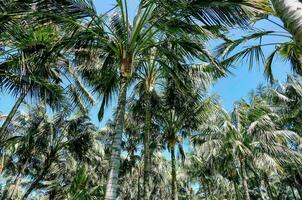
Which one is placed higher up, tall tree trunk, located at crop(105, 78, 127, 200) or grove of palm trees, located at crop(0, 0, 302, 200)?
grove of palm trees, located at crop(0, 0, 302, 200)

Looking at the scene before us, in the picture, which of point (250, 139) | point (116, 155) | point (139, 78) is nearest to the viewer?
point (116, 155)

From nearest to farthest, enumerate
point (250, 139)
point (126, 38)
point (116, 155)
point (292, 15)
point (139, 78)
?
point (292, 15)
point (116, 155)
point (126, 38)
point (139, 78)
point (250, 139)

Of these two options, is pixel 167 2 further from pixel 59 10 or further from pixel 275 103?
pixel 275 103

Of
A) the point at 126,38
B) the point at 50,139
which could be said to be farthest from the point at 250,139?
the point at 126,38

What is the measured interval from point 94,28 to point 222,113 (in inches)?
414

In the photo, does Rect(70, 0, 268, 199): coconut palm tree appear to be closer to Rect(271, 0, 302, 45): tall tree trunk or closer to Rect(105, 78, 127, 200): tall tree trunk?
Rect(105, 78, 127, 200): tall tree trunk

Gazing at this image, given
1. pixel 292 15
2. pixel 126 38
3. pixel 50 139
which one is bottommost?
pixel 292 15

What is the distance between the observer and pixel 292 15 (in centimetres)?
270

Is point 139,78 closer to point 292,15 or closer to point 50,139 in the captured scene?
point 50,139

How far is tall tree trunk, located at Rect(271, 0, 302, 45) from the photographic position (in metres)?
2.63

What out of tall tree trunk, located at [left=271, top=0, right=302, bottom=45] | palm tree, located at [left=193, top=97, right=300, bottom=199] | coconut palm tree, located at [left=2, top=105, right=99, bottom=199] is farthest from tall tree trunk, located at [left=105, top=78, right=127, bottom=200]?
palm tree, located at [left=193, top=97, right=300, bottom=199]

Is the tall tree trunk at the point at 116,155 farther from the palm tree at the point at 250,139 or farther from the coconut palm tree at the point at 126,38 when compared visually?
the palm tree at the point at 250,139

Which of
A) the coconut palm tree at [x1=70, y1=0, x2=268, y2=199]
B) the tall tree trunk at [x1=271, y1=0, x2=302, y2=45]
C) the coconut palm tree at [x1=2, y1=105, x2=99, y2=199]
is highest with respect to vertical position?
the coconut palm tree at [x1=2, y1=105, x2=99, y2=199]

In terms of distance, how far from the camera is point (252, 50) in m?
6.65
